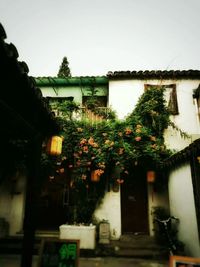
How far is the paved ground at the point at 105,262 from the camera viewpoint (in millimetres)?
7512

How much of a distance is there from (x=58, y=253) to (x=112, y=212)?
6500 millimetres

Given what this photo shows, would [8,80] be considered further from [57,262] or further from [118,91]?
[118,91]

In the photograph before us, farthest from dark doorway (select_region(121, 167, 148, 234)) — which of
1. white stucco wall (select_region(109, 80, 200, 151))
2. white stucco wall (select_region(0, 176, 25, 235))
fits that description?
white stucco wall (select_region(0, 176, 25, 235))

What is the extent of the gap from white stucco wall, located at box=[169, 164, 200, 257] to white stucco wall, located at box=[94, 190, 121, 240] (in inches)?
104

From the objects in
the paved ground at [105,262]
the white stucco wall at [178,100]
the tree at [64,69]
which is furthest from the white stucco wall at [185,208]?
the tree at [64,69]

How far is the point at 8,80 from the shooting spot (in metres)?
3.16

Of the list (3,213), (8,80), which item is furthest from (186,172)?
(3,213)

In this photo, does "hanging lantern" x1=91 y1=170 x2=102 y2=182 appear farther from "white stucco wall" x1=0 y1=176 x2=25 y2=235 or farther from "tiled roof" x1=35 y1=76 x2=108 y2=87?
"tiled roof" x1=35 y1=76 x2=108 y2=87

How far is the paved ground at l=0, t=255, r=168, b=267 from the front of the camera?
7512mm

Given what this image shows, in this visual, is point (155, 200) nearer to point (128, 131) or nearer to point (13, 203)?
point (128, 131)

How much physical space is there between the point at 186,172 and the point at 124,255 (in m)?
3.95

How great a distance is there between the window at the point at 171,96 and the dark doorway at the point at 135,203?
3714 mm

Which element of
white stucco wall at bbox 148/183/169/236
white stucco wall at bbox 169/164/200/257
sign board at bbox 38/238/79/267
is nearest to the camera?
sign board at bbox 38/238/79/267

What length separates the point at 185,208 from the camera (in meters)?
8.04
